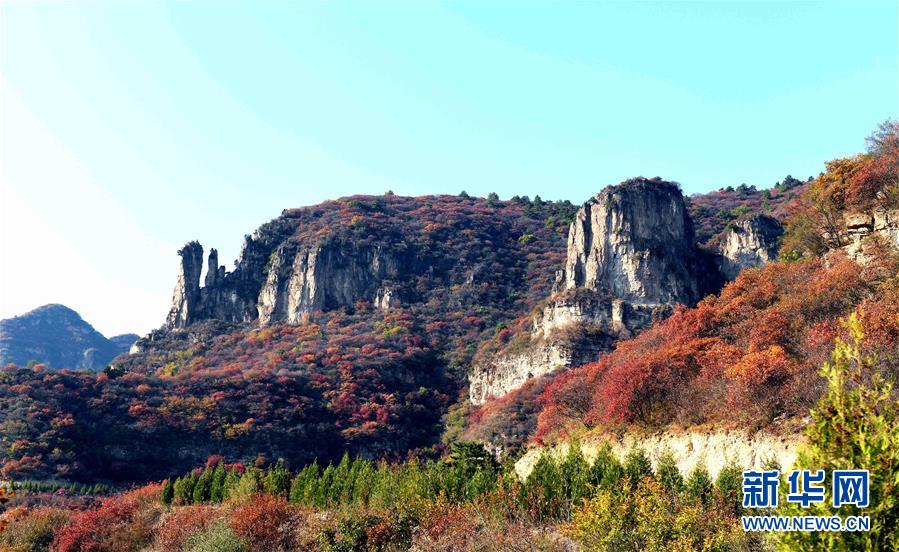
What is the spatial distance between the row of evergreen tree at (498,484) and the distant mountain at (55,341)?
506 ft

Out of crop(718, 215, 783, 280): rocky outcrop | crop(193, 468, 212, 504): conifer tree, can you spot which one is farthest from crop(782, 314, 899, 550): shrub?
crop(718, 215, 783, 280): rocky outcrop

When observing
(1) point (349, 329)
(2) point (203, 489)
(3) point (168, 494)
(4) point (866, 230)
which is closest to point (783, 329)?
(4) point (866, 230)

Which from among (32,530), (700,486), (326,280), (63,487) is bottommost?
(63,487)

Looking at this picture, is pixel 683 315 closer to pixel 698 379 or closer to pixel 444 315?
pixel 698 379

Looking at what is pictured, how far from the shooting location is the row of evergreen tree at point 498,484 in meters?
24.2

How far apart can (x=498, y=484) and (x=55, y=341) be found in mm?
186881

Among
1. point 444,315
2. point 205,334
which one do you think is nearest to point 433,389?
point 444,315

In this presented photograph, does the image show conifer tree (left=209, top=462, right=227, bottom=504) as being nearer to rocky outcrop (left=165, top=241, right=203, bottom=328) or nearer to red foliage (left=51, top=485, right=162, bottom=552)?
red foliage (left=51, top=485, right=162, bottom=552)

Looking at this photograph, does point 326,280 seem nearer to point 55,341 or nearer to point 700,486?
point 700,486

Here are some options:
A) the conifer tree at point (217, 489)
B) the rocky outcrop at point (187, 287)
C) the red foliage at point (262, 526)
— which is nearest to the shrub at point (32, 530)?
the conifer tree at point (217, 489)

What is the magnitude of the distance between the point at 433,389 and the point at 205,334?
46303 mm

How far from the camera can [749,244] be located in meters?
83.8

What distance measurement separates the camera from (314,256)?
110875mm

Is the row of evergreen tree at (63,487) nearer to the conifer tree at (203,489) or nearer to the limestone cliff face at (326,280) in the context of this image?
the conifer tree at (203,489)
